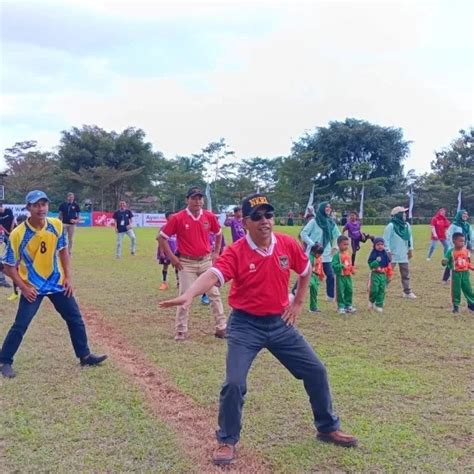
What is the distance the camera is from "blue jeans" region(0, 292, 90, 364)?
242 inches

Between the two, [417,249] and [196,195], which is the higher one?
[196,195]

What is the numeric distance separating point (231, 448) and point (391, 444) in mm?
1212

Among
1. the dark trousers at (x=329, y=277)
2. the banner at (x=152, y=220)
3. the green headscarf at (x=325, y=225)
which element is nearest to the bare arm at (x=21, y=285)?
the green headscarf at (x=325, y=225)

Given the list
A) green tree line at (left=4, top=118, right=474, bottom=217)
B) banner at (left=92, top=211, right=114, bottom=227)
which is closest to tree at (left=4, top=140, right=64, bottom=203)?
green tree line at (left=4, top=118, right=474, bottom=217)

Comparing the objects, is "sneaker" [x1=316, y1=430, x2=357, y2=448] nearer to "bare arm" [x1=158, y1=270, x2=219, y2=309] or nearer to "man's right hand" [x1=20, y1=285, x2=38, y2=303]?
"bare arm" [x1=158, y1=270, x2=219, y2=309]

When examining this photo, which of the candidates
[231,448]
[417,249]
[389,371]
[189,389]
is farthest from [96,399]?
[417,249]

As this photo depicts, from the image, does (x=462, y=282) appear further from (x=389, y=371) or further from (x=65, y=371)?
(x=65, y=371)

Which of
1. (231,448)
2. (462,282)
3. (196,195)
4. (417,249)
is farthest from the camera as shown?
(417,249)

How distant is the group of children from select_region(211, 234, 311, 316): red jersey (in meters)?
5.59

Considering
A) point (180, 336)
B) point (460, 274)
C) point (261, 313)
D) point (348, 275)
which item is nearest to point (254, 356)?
point (261, 313)

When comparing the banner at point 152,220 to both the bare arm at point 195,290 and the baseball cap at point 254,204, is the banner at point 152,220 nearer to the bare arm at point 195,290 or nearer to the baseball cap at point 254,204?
the baseball cap at point 254,204

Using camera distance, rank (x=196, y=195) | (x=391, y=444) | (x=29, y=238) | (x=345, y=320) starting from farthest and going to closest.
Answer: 1. (x=345, y=320)
2. (x=196, y=195)
3. (x=29, y=238)
4. (x=391, y=444)

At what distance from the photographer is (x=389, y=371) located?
6.26 m

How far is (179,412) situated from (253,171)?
58.7 m
